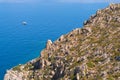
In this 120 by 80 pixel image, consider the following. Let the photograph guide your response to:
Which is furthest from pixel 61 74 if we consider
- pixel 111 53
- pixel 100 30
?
pixel 100 30

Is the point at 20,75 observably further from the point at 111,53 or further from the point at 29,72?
the point at 111,53

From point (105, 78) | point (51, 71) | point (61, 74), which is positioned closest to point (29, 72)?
point (51, 71)

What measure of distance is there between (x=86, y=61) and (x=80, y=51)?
31.8ft

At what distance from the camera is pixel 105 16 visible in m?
104

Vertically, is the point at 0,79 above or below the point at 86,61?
above

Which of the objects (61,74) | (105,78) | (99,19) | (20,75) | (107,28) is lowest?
(105,78)

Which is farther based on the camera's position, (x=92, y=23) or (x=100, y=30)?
(x=92, y=23)

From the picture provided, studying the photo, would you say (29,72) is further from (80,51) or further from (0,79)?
(0,79)

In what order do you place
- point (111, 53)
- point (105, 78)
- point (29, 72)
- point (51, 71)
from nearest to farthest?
point (105, 78), point (111, 53), point (51, 71), point (29, 72)

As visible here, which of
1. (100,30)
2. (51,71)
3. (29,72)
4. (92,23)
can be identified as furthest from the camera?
(92,23)

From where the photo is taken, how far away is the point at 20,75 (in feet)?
288

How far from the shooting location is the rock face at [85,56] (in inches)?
2739

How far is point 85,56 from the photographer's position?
261 feet

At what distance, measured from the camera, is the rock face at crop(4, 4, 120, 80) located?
69.6 metres
